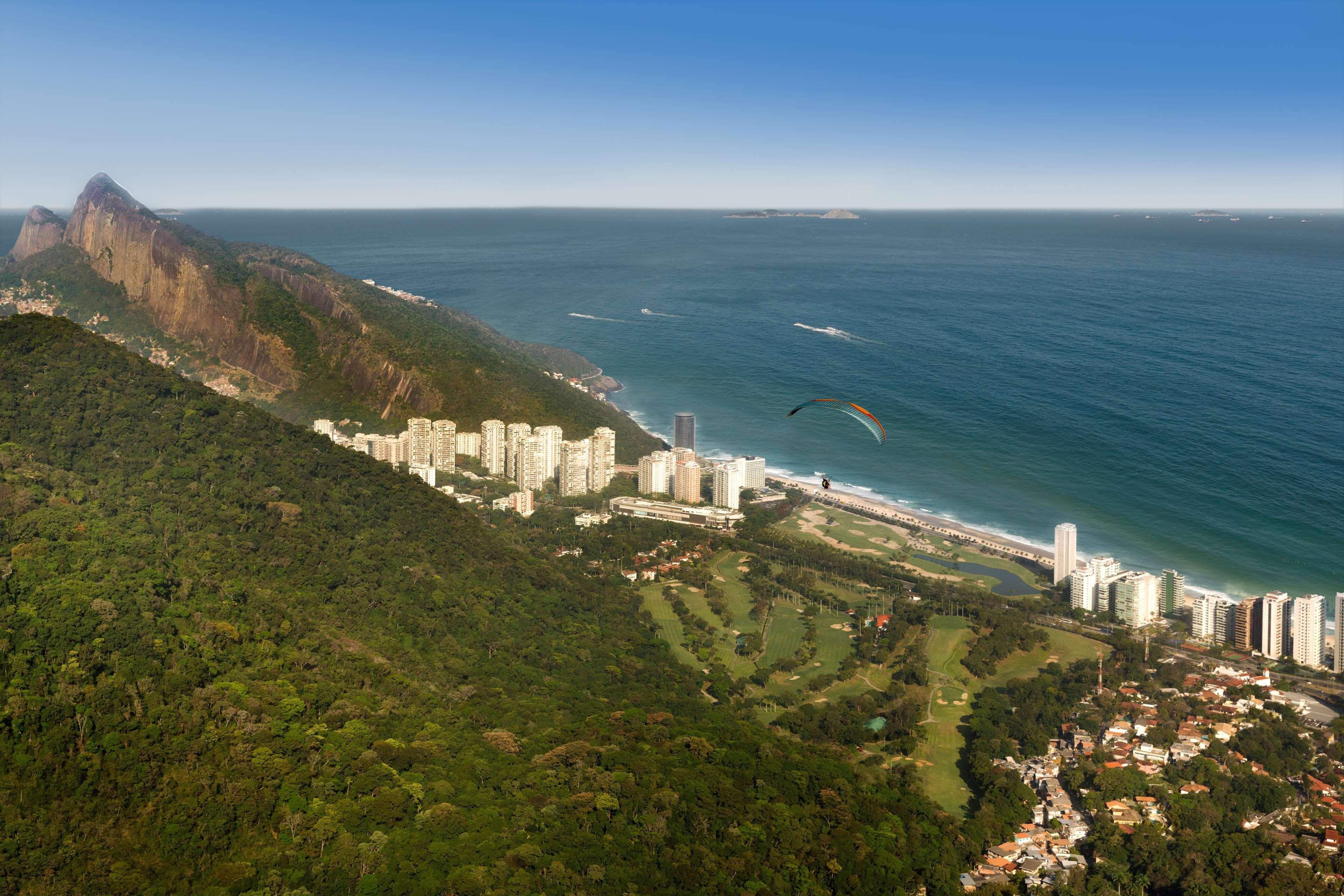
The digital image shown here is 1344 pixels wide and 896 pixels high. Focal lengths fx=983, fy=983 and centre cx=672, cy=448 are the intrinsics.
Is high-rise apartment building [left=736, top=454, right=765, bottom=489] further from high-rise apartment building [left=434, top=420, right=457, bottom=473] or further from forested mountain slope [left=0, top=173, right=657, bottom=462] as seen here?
high-rise apartment building [left=434, top=420, right=457, bottom=473]

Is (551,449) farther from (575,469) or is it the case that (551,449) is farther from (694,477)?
(694,477)

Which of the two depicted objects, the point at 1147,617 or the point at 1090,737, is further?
the point at 1147,617

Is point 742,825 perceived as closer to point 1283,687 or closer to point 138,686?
point 138,686

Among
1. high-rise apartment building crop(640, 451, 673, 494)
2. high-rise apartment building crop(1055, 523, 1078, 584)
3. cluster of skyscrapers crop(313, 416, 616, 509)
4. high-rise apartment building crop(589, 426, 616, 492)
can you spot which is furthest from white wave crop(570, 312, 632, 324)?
high-rise apartment building crop(1055, 523, 1078, 584)

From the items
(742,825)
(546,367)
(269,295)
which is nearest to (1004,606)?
(742,825)

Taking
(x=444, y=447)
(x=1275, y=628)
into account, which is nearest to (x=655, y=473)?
(x=444, y=447)

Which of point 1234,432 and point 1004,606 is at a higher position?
point 1234,432
